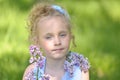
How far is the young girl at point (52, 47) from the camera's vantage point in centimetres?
275

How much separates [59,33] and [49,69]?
30 cm

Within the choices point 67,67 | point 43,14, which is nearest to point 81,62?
point 67,67

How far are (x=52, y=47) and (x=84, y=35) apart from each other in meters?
1.33

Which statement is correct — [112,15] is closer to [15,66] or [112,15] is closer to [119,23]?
[119,23]

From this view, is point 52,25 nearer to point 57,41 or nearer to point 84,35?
point 57,41

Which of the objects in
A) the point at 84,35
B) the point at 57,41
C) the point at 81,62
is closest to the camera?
the point at 57,41

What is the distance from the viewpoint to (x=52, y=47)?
2.75m

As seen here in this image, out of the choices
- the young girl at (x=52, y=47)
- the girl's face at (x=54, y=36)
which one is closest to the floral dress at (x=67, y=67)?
the young girl at (x=52, y=47)

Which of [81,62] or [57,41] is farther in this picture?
[81,62]

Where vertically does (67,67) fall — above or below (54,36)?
below

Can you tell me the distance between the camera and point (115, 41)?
4004 mm

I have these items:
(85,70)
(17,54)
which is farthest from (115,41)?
(85,70)

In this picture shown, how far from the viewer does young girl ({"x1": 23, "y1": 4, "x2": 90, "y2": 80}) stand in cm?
275

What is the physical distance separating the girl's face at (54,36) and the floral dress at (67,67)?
14cm
